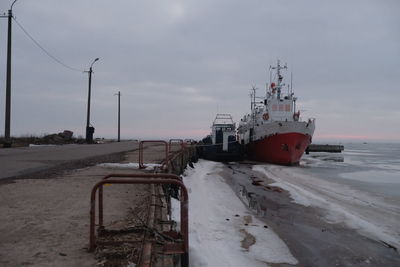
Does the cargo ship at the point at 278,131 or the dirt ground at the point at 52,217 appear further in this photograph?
the cargo ship at the point at 278,131

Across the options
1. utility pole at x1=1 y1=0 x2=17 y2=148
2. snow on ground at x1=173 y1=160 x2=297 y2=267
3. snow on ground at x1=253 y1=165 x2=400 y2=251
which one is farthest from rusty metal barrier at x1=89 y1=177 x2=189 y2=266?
utility pole at x1=1 y1=0 x2=17 y2=148

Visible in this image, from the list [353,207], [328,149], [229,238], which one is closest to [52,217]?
[229,238]

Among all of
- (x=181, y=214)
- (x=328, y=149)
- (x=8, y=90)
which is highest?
(x=8, y=90)

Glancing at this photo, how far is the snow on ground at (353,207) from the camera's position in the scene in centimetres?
830

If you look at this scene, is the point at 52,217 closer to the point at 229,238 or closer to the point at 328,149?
the point at 229,238

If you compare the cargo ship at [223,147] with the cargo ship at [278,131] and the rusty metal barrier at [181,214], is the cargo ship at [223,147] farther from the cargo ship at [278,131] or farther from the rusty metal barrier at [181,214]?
the rusty metal barrier at [181,214]

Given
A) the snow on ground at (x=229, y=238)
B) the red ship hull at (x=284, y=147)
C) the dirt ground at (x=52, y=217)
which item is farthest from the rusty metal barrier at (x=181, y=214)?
the red ship hull at (x=284, y=147)

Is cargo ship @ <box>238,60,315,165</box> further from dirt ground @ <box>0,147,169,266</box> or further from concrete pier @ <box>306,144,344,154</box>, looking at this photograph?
concrete pier @ <box>306,144,344,154</box>

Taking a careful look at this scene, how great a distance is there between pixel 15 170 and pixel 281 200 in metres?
8.46

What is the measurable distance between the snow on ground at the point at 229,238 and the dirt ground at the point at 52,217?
135 centimetres

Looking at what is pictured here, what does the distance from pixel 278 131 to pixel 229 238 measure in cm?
2111

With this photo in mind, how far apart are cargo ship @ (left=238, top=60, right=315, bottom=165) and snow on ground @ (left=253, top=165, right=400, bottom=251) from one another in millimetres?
10856

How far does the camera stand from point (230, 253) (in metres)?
6.09

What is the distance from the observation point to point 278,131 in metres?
27.2
